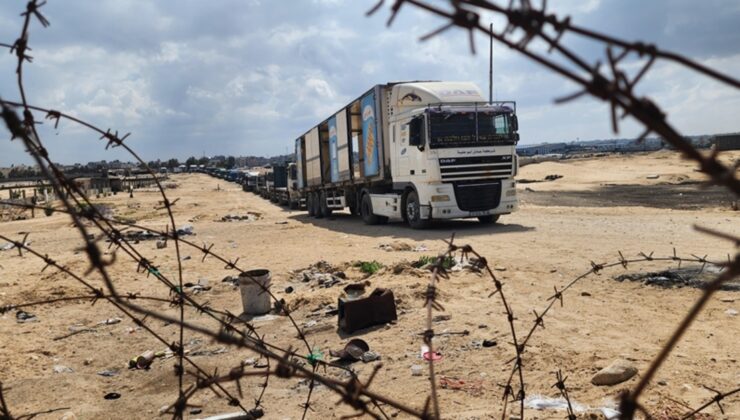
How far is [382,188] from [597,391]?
12849 millimetres

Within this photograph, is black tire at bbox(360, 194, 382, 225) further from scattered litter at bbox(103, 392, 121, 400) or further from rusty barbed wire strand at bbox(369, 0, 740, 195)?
rusty barbed wire strand at bbox(369, 0, 740, 195)

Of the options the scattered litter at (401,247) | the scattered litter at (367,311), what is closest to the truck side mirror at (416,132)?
the scattered litter at (401,247)

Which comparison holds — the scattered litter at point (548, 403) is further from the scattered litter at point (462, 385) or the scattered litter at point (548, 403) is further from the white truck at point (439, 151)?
the white truck at point (439, 151)

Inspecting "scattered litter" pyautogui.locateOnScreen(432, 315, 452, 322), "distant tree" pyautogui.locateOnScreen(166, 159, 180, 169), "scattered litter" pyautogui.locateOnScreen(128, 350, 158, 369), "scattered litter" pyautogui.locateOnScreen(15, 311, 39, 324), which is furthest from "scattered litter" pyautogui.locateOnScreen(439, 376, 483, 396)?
"distant tree" pyautogui.locateOnScreen(166, 159, 180, 169)

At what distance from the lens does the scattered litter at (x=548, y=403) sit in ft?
11.7

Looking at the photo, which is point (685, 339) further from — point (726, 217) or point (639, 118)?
point (726, 217)

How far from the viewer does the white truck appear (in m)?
13.0

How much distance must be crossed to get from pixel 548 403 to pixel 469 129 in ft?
32.9

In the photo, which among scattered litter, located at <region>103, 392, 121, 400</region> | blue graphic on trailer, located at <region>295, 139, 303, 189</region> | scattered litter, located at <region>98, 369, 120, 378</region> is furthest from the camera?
blue graphic on trailer, located at <region>295, 139, 303, 189</region>

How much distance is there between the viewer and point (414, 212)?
14.1 m

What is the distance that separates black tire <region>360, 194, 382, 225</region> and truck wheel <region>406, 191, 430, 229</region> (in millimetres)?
2317

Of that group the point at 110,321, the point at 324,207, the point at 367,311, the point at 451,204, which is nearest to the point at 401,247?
the point at 451,204

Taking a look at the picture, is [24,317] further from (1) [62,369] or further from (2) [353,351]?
(2) [353,351]

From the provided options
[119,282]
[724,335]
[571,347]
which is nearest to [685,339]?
[724,335]
